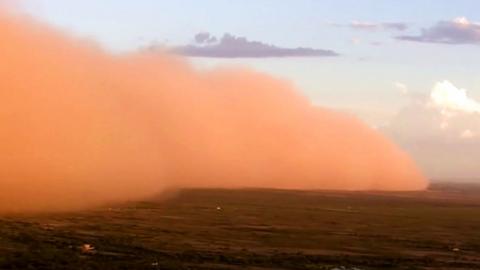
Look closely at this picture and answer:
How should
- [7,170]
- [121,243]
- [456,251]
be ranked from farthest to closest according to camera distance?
[7,170] < [456,251] < [121,243]

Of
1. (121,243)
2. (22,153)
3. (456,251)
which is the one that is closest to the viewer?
(121,243)

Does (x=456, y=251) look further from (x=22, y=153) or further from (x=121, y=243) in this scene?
(x=22, y=153)

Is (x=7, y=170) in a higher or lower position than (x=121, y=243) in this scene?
higher

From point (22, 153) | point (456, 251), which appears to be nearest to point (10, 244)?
point (456, 251)

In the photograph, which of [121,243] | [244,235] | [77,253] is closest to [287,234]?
[244,235]

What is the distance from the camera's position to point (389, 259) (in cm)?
4169

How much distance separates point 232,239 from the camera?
160 feet

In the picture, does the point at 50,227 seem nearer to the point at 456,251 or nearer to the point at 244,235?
the point at 244,235

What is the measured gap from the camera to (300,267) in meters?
36.6

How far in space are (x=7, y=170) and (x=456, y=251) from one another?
148 feet

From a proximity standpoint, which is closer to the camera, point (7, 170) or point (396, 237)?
point (396, 237)

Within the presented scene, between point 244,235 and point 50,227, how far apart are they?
40.0 ft

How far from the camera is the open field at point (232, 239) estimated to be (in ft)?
118

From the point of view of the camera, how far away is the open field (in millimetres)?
35969
